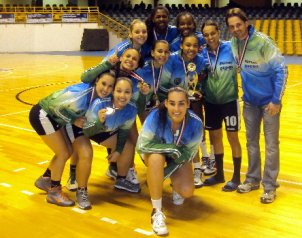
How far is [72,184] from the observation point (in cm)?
427

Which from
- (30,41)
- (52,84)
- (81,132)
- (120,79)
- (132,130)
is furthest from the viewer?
(30,41)

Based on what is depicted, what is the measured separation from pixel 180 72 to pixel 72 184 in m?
1.43

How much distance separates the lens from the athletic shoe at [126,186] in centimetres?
423

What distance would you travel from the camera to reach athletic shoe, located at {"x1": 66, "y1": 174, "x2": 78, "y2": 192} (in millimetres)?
4242

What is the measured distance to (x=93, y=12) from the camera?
22.7 m

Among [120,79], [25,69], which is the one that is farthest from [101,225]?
[25,69]

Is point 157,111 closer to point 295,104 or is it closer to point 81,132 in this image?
point 81,132

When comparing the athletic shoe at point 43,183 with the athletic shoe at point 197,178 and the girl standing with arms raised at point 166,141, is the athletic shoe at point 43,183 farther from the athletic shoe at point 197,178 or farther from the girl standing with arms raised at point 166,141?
the athletic shoe at point 197,178

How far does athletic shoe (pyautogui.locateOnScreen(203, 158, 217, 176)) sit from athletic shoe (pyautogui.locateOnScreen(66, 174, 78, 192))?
1.30m

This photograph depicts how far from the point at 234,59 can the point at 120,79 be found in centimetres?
108

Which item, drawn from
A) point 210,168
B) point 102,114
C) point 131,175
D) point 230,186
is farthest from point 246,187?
point 102,114

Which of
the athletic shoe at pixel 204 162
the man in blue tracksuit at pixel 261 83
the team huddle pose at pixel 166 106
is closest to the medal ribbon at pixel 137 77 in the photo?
the team huddle pose at pixel 166 106

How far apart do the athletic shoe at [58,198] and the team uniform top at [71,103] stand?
2.07 ft

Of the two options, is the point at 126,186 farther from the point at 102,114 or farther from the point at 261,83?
the point at 261,83
